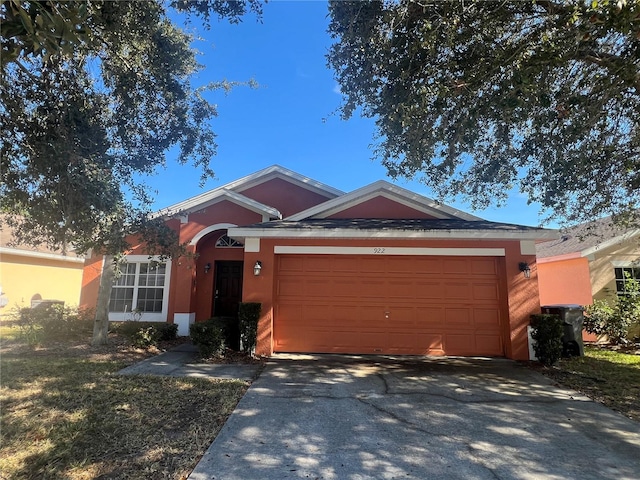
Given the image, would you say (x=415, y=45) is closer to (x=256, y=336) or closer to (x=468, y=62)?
(x=468, y=62)

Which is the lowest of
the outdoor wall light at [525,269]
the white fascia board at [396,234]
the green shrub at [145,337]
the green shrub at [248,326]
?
the green shrub at [145,337]

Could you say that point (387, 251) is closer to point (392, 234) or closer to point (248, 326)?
point (392, 234)

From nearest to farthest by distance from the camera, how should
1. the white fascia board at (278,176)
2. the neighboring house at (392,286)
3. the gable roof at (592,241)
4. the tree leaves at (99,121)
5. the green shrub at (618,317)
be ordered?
the tree leaves at (99,121) < the neighboring house at (392,286) < the green shrub at (618,317) < the gable roof at (592,241) < the white fascia board at (278,176)

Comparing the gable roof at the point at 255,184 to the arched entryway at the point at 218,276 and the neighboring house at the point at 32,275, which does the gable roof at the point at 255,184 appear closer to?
the arched entryway at the point at 218,276

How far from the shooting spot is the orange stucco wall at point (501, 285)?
8617mm

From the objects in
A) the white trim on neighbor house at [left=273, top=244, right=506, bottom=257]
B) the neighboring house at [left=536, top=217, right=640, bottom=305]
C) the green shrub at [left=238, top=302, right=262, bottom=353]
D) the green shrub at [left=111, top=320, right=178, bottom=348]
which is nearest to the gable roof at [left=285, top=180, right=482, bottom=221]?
the white trim on neighbor house at [left=273, top=244, right=506, bottom=257]

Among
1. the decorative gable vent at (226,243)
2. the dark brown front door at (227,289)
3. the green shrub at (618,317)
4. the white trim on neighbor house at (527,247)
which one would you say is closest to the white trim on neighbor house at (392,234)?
the white trim on neighbor house at (527,247)

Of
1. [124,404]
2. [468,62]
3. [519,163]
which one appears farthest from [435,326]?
[124,404]

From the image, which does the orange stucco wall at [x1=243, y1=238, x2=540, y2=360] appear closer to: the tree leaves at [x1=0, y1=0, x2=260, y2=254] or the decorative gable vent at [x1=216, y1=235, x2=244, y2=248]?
the tree leaves at [x1=0, y1=0, x2=260, y2=254]

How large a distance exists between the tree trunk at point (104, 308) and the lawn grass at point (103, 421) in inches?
89.8

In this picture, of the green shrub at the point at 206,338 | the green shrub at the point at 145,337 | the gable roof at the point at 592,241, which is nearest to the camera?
the green shrub at the point at 206,338

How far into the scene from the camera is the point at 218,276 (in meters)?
13.3

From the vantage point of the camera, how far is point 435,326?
29.6 ft

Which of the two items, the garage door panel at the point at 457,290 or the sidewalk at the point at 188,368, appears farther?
the garage door panel at the point at 457,290
